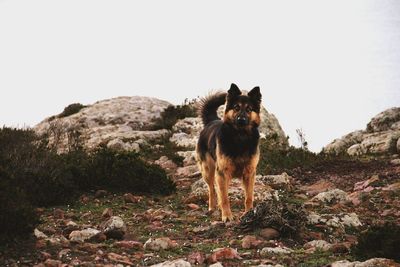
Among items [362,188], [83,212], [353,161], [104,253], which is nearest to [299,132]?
[353,161]

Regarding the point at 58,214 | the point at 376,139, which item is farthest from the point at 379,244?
the point at 376,139

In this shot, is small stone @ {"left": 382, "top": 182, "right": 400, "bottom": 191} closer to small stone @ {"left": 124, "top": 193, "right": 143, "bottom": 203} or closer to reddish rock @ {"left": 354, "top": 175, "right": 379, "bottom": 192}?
reddish rock @ {"left": 354, "top": 175, "right": 379, "bottom": 192}

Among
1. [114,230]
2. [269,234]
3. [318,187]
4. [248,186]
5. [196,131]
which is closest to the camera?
[114,230]

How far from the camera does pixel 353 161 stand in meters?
18.5

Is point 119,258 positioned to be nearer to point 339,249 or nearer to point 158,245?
point 158,245

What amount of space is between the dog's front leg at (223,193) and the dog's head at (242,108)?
105 centimetres

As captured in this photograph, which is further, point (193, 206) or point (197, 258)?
point (193, 206)

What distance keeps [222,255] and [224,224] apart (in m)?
→ 2.50

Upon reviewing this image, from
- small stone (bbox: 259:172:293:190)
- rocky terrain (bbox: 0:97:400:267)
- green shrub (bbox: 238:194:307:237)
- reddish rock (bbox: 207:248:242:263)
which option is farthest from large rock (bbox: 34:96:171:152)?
reddish rock (bbox: 207:248:242:263)

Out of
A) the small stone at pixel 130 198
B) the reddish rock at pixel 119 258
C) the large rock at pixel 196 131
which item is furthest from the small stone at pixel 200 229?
the large rock at pixel 196 131

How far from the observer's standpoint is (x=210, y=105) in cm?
1379

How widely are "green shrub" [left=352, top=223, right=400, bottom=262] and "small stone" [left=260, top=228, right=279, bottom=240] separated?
1.73 metres

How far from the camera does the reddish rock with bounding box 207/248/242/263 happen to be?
23.8 feet

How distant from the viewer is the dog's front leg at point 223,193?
34.8 feet
